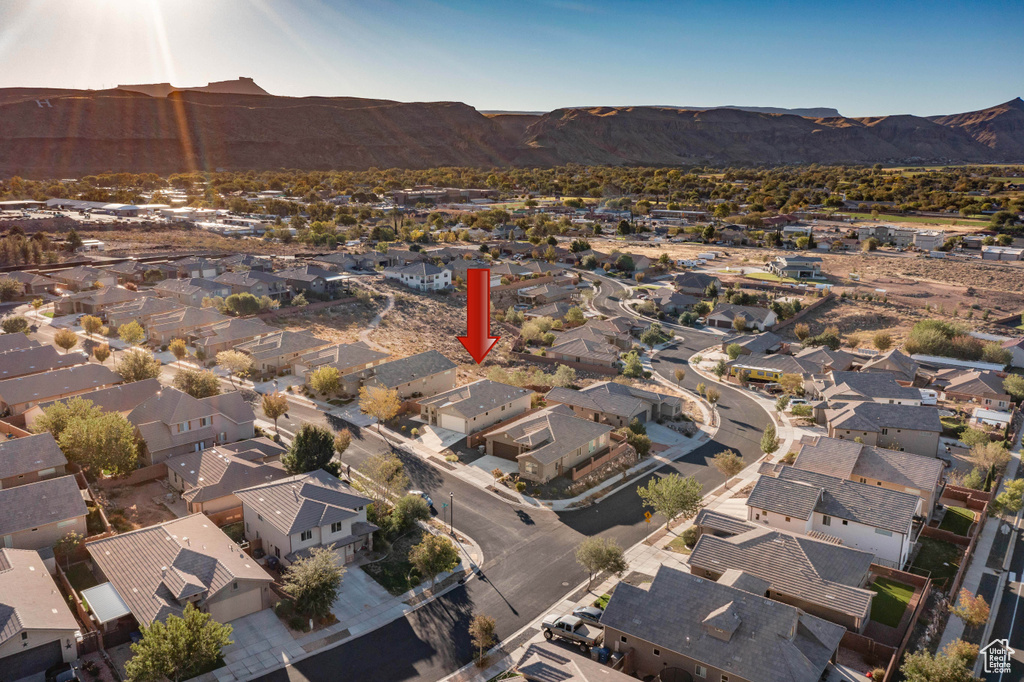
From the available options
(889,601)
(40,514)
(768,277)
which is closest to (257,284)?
(40,514)

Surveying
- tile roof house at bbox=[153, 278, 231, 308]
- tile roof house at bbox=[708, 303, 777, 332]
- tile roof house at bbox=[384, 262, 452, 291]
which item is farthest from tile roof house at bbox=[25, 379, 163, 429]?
tile roof house at bbox=[708, 303, 777, 332]

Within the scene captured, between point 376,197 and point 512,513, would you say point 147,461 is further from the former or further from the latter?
point 376,197

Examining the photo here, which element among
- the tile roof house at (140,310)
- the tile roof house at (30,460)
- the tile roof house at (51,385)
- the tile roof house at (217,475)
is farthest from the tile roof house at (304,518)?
the tile roof house at (140,310)

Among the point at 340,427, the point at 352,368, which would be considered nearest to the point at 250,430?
the point at 340,427

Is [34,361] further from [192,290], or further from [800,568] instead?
[800,568]

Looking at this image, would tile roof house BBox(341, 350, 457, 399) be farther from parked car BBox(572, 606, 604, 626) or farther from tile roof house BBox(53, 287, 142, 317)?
tile roof house BBox(53, 287, 142, 317)

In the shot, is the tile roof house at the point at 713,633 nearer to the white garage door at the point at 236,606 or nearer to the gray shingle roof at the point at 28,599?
the white garage door at the point at 236,606
